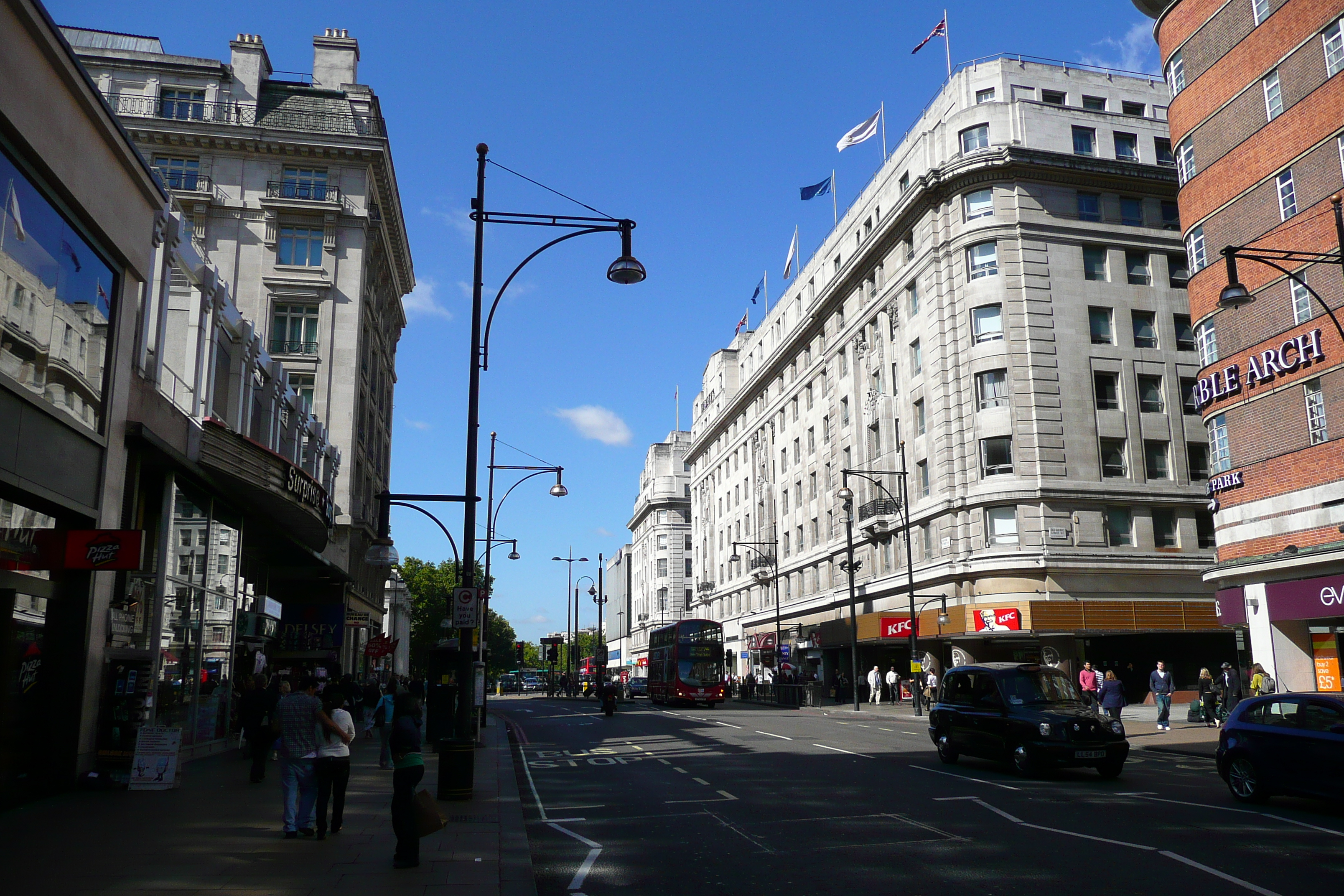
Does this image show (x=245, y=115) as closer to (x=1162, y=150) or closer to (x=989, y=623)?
(x=989, y=623)

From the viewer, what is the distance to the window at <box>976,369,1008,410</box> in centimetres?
4472

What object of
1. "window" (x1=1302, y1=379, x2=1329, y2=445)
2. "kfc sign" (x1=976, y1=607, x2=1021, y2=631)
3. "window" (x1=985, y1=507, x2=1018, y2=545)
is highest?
"window" (x1=1302, y1=379, x2=1329, y2=445)

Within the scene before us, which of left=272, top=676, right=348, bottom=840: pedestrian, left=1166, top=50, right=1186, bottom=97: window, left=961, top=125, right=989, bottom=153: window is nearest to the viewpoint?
left=272, top=676, right=348, bottom=840: pedestrian

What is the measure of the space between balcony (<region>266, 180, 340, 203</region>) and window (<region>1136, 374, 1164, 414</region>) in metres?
36.9

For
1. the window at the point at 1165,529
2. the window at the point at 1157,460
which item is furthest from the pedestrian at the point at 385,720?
the window at the point at 1157,460

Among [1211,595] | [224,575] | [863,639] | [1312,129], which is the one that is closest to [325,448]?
[224,575]

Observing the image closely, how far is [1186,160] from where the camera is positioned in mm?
33562

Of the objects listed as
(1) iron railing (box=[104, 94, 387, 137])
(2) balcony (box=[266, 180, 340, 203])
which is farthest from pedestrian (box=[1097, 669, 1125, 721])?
(1) iron railing (box=[104, 94, 387, 137])

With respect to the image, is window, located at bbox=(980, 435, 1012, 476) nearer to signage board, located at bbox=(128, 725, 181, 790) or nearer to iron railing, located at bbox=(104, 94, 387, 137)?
iron railing, located at bbox=(104, 94, 387, 137)

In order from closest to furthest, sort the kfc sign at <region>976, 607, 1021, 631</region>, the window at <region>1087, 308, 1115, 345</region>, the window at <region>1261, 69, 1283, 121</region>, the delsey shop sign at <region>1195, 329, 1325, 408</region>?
the delsey shop sign at <region>1195, 329, 1325, 408</region>, the window at <region>1261, 69, 1283, 121</region>, the kfc sign at <region>976, 607, 1021, 631</region>, the window at <region>1087, 308, 1115, 345</region>

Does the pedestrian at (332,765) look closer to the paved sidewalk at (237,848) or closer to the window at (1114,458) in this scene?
the paved sidewalk at (237,848)

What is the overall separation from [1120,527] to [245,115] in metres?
42.5

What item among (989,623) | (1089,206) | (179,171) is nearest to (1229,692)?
(989,623)

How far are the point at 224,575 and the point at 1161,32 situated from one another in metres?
34.4
